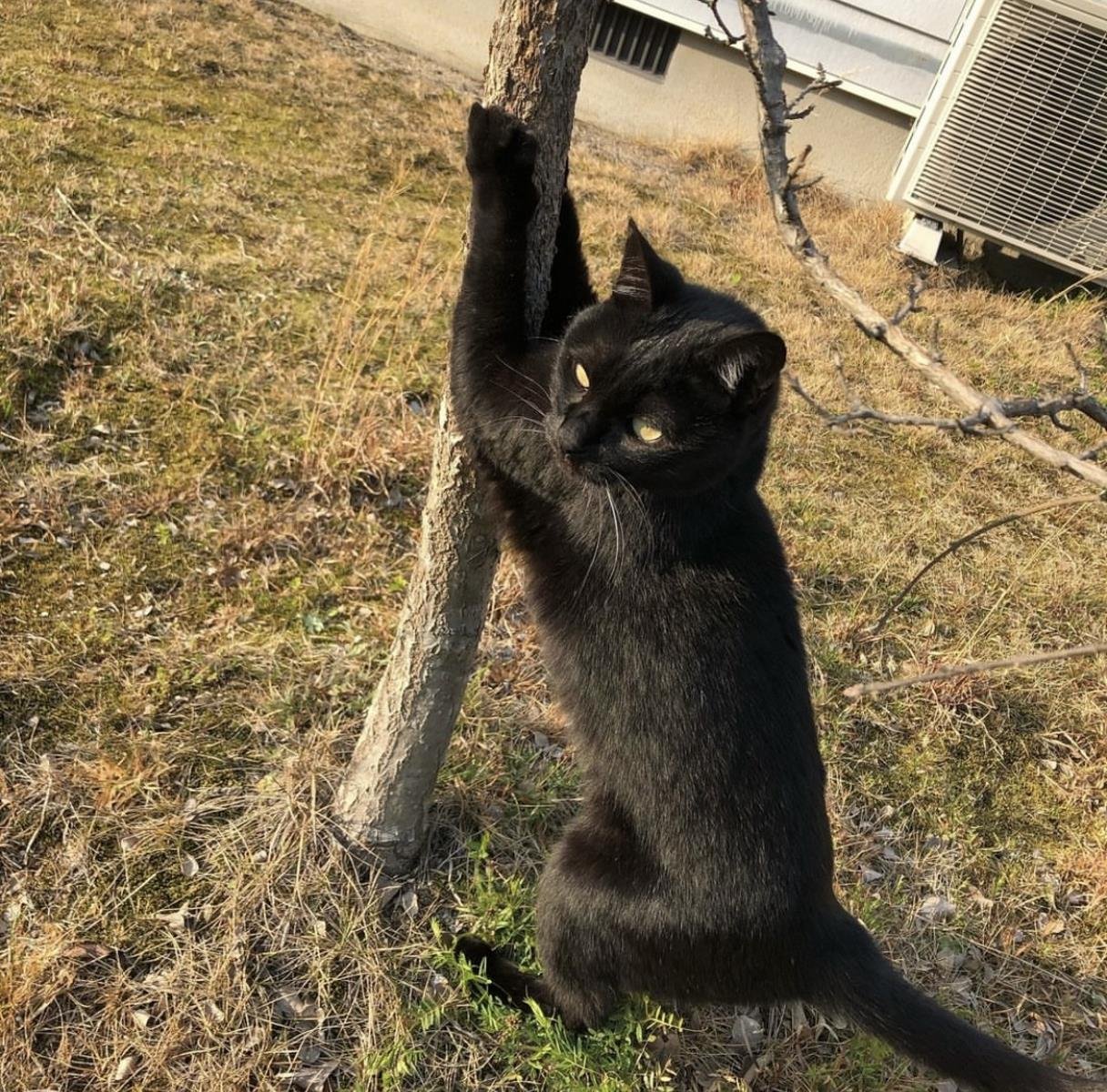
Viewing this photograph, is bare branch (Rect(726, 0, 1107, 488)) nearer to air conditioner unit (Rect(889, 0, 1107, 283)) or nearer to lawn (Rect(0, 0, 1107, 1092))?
lawn (Rect(0, 0, 1107, 1092))

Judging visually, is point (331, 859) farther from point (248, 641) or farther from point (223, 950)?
point (248, 641)

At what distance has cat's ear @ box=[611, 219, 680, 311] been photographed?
184 centimetres

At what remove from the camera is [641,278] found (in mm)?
1869

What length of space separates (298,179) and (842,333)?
149 inches

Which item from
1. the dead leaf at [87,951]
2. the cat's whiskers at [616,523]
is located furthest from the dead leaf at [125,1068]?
the cat's whiskers at [616,523]

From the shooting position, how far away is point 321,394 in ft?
11.1

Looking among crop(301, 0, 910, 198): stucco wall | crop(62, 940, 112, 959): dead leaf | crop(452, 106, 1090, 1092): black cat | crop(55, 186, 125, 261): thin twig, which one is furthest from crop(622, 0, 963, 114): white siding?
crop(62, 940, 112, 959): dead leaf

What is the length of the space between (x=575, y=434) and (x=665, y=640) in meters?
0.49

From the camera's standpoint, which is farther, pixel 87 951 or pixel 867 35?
pixel 867 35

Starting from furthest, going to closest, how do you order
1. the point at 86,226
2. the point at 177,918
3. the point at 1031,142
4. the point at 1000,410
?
the point at 1031,142
the point at 86,226
the point at 177,918
the point at 1000,410

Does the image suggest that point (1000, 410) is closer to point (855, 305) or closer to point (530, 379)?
point (855, 305)

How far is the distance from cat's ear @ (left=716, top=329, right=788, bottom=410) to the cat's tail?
1161 mm

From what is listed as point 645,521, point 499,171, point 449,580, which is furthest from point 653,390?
point 449,580

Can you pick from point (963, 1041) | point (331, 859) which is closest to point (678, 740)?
point (963, 1041)
